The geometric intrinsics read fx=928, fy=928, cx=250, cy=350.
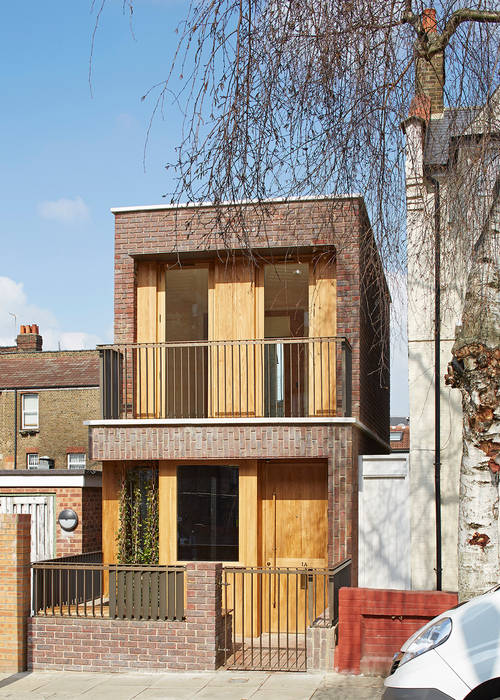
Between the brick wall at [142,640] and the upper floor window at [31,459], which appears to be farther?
the upper floor window at [31,459]

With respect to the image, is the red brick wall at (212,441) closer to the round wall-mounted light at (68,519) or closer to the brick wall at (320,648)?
the round wall-mounted light at (68,519)

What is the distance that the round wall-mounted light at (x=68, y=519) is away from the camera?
1383cm

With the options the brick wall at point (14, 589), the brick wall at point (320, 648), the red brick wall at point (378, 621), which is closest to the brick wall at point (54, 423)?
the brick wall at point (14, 589)

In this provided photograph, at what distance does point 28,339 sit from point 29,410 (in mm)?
4046

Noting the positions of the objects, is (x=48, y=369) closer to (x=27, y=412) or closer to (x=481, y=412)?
(x=27, y=412)

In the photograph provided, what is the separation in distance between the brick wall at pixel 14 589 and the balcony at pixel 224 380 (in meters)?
2.59

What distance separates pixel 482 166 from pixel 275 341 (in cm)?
627

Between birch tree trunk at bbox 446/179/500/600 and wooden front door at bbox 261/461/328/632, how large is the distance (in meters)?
6.08

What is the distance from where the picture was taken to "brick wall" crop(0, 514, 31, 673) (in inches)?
432

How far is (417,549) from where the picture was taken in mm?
11953

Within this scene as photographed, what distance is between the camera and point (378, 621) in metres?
9.88

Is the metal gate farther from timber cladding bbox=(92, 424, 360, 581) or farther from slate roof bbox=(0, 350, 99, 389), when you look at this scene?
slate roof bbox=(0, 350, 99, 389)

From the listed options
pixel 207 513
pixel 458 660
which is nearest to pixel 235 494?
pixel 207 513

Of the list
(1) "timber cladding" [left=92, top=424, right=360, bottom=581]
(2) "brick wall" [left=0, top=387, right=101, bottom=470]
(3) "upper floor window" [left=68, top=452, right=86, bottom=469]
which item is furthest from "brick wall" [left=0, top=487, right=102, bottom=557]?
(3) "upper floor window" [left=68, top=452, right=86, bottom=469]
